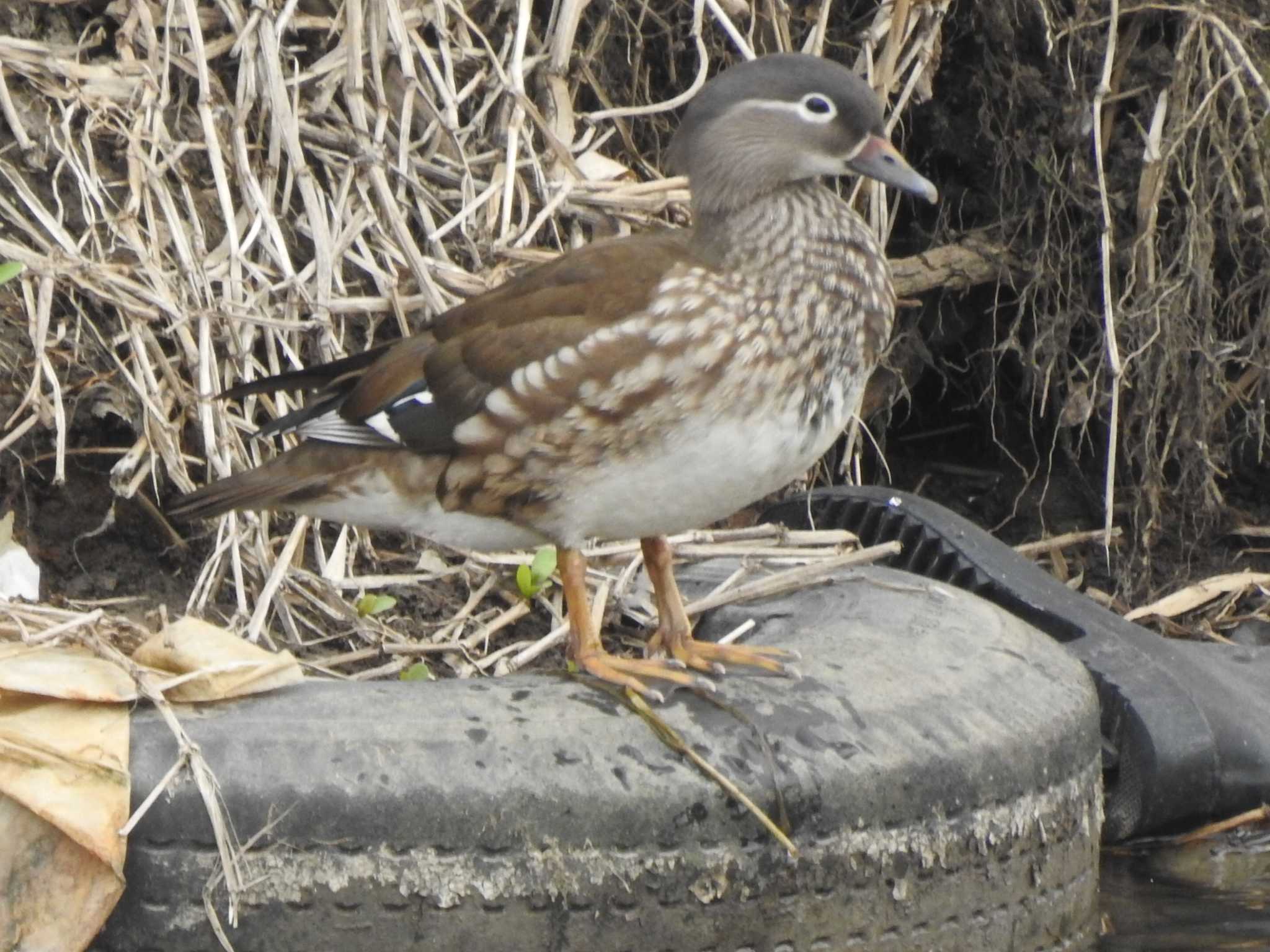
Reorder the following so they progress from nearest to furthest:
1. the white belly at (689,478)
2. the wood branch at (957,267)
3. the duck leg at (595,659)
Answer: the duck leg at (595,659)
the white belly at (689,478)
the wood branch at (957,267)

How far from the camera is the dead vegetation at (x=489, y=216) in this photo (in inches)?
133

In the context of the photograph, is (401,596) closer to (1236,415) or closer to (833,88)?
(833,88)

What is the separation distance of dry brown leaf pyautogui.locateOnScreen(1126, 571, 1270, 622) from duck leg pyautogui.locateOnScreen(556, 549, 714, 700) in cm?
168

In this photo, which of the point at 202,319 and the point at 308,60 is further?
the point at 308,60

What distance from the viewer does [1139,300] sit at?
13.9ft

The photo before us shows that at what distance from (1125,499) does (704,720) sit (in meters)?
2.37

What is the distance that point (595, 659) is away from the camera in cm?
267

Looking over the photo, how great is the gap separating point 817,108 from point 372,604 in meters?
1.10

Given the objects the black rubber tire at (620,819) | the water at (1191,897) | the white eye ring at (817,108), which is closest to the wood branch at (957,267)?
the white eye ring at (817,108)

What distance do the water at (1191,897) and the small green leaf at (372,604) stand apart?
1.27m

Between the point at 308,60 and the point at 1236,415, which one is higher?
the point at 308,60

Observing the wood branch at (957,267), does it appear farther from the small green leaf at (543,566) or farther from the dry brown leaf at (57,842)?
the dry brown leaf at (57,842)

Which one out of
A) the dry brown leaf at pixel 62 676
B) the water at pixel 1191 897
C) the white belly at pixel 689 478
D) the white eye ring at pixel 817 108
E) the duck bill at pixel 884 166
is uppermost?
the white eye ring at pixel 817 108

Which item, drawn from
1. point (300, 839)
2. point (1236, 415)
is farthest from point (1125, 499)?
point (300, 839)
